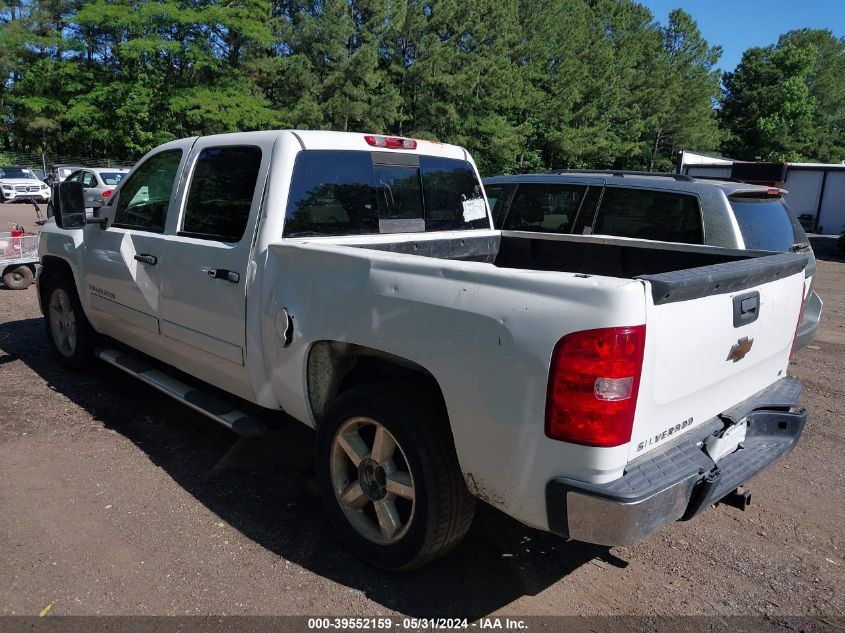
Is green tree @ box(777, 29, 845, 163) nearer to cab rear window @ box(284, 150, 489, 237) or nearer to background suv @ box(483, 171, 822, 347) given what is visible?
background suv @ box(483, 171, 822, 347)

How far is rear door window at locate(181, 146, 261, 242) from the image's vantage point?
11.6 ft

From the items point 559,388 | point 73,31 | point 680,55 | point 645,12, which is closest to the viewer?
point 559,388

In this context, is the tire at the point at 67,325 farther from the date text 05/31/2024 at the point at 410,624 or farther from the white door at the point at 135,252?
the date text 05/31/2024 at the point at 410,624

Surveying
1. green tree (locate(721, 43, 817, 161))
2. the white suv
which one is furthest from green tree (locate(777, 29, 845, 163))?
the white suv

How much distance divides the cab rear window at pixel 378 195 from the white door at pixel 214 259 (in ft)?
0.77

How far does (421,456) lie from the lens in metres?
2.61

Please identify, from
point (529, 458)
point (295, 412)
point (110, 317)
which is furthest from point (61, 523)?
point (529, 458)

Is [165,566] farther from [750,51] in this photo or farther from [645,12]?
[750,51]

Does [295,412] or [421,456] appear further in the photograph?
[295,412]

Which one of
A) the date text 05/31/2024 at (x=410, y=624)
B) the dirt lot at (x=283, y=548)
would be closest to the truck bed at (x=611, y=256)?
the dirt lot at (x=283, y=548)

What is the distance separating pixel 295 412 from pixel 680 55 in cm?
5657

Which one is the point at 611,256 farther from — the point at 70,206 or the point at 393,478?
the point at 70,206

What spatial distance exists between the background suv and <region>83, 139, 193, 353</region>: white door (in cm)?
390

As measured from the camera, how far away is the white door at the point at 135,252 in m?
4.14
